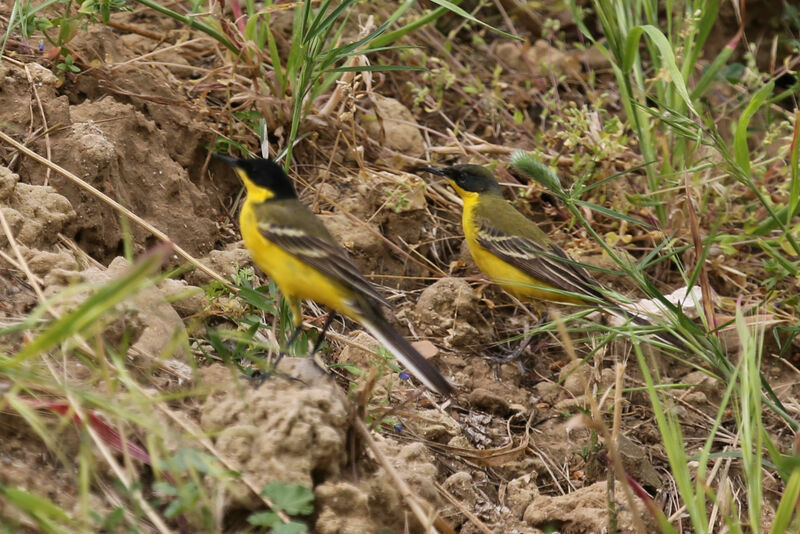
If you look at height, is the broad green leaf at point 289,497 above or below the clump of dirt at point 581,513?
above

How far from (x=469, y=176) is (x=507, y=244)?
0.63m

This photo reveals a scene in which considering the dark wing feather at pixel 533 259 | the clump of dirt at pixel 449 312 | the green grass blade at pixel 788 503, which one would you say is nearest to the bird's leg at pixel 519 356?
the clump of dirt at pixel 449 312

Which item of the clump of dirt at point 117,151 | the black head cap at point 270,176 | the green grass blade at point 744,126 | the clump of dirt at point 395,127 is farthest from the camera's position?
the clump of dirt at point 395,127

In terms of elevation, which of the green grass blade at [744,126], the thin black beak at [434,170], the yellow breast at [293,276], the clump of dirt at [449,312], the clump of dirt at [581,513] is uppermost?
the green grass blade at [744,126]

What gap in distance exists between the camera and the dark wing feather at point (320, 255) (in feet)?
14.8

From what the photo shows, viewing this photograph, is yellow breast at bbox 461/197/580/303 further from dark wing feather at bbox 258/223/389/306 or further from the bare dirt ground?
dark wing feather at bbox 258/223/389/306

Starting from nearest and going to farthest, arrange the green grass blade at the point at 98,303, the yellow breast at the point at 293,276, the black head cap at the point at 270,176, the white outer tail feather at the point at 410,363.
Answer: the green grass blade at the point at 98,303 < the white outer tail feather at the point at 410,363 < the yellow breast at the point at 293,276 < the black head cap at the point at 270,176

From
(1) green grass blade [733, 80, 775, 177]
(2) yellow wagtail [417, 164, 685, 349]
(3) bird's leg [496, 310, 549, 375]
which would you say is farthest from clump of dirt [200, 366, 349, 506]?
(2) yellow wagtail [417, 164, 685, 349]

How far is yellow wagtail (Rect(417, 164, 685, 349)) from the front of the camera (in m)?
6.49

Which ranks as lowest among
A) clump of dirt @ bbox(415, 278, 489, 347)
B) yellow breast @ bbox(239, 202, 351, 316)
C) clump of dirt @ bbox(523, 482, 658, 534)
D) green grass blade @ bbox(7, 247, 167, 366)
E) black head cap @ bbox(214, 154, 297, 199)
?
clump of dirt @ bbox(415, 278, 489, 347)

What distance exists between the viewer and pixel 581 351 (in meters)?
6.27

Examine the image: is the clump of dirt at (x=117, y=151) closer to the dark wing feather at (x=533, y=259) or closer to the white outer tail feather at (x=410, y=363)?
the white outer tail feather at (x=410, y=363)

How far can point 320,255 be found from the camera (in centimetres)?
456

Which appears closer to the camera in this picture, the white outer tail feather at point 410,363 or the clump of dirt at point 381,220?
the white outer tail feather at point 410,363
